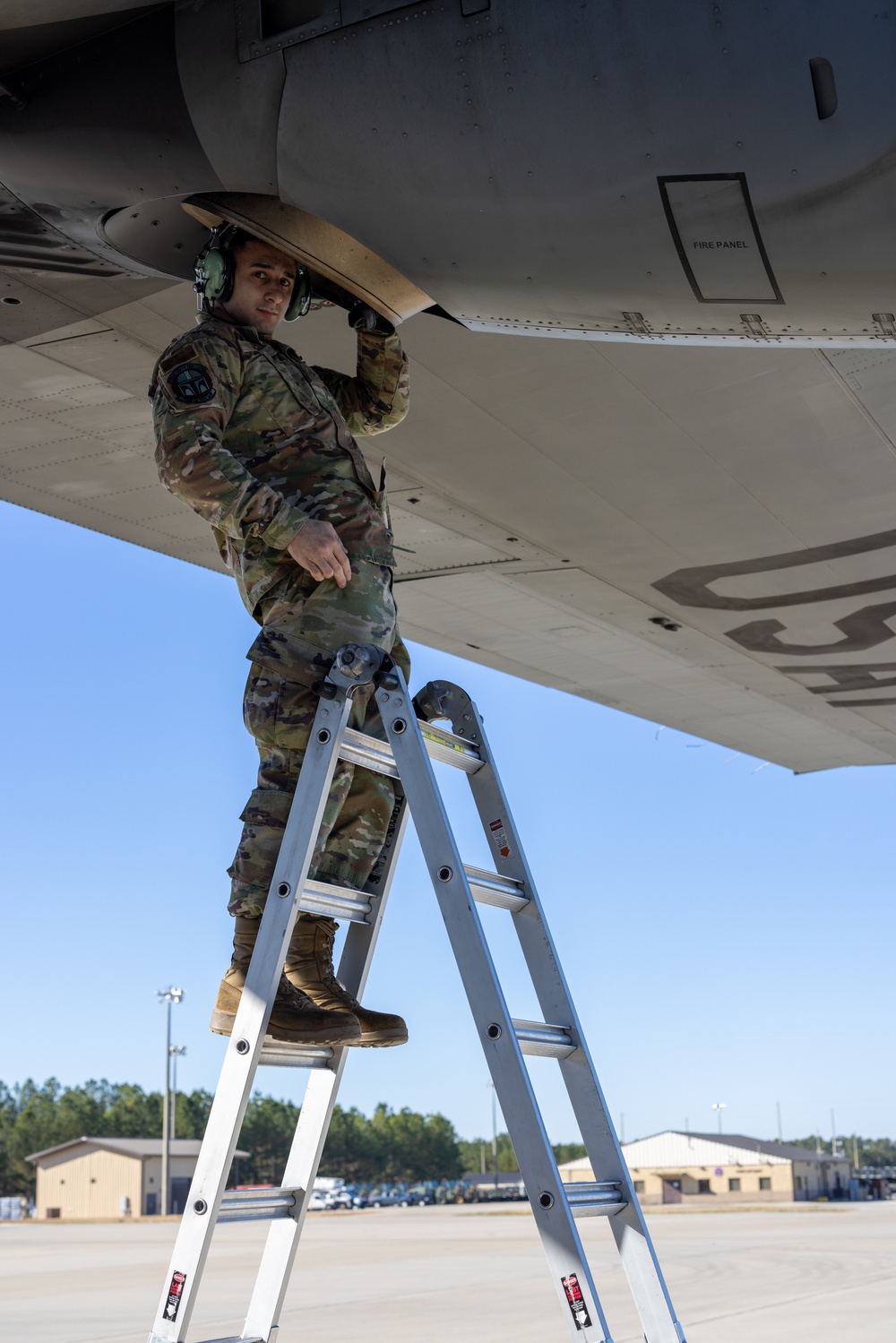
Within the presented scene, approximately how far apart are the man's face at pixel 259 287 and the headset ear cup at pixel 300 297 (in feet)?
0.20

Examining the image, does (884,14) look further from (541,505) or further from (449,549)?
(449,549)

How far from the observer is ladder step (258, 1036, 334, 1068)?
2.83m

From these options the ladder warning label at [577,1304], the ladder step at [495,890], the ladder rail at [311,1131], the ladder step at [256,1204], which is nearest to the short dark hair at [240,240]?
the ladder rail at [311,1131]

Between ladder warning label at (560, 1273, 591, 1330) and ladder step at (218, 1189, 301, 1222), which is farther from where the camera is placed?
ladder step at (218, 1189, 301, 1222)

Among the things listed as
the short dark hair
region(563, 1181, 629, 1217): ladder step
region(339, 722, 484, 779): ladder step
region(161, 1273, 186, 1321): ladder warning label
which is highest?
the short dark hair

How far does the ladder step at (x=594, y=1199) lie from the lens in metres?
2.51

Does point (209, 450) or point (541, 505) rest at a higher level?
point (541, 505)

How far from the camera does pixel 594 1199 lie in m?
2.58

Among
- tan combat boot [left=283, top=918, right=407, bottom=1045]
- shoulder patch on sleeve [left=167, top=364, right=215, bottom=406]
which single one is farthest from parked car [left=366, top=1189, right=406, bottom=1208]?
shoulder patch on sleeve [left=167, top=364, right=215, bottom=406]

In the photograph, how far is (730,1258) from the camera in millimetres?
11164

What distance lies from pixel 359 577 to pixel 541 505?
13.6 ft

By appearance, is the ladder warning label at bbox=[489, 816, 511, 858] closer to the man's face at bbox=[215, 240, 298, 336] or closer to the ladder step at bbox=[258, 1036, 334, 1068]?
the ladder step at bbox=[258, 1036, 334, 1068]

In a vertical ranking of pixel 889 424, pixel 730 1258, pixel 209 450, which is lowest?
pixel 730 1258

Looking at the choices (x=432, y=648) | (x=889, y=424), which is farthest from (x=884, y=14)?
(x=432, y=648)
